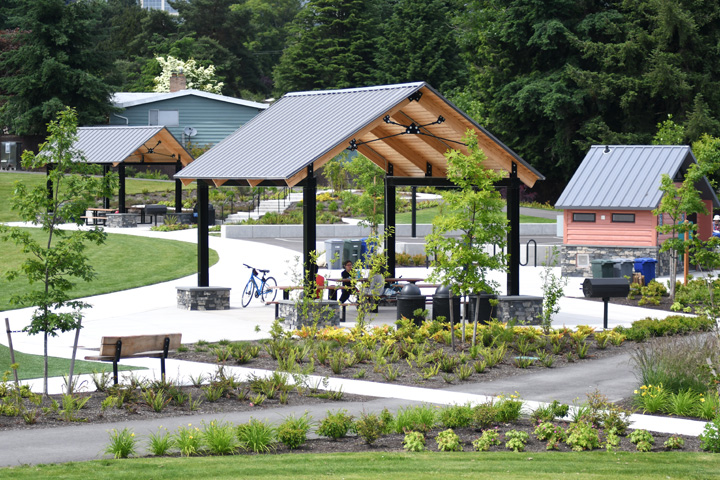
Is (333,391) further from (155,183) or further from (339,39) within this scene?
(339,39)

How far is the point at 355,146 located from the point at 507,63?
4074 centimetres

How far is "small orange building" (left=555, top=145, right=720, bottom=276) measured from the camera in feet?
103

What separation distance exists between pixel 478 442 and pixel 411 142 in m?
12.8

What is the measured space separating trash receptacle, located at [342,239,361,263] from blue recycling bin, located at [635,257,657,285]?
9184mm

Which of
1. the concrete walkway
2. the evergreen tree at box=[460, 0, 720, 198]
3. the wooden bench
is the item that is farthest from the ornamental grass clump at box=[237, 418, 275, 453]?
the evergreen tree at box=[460, 0, 720, 198]

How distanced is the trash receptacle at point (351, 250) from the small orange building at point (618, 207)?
700 centimetres

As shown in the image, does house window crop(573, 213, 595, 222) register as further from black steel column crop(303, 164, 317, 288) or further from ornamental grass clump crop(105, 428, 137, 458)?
ornamental grass clump crop(105, 428, 137, 458)

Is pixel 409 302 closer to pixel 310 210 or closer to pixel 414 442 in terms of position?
pixel 310 210

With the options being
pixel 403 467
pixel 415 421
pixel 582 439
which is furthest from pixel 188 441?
pixel 582 439

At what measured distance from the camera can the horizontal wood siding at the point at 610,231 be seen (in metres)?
31.3

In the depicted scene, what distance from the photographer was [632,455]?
10.1m

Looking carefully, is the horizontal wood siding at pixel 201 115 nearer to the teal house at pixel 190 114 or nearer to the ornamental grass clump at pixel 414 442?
the teal house at pixel 190 114

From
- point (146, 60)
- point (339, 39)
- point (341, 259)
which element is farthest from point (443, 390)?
point (146, 60)

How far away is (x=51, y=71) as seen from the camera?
58.4 meters
